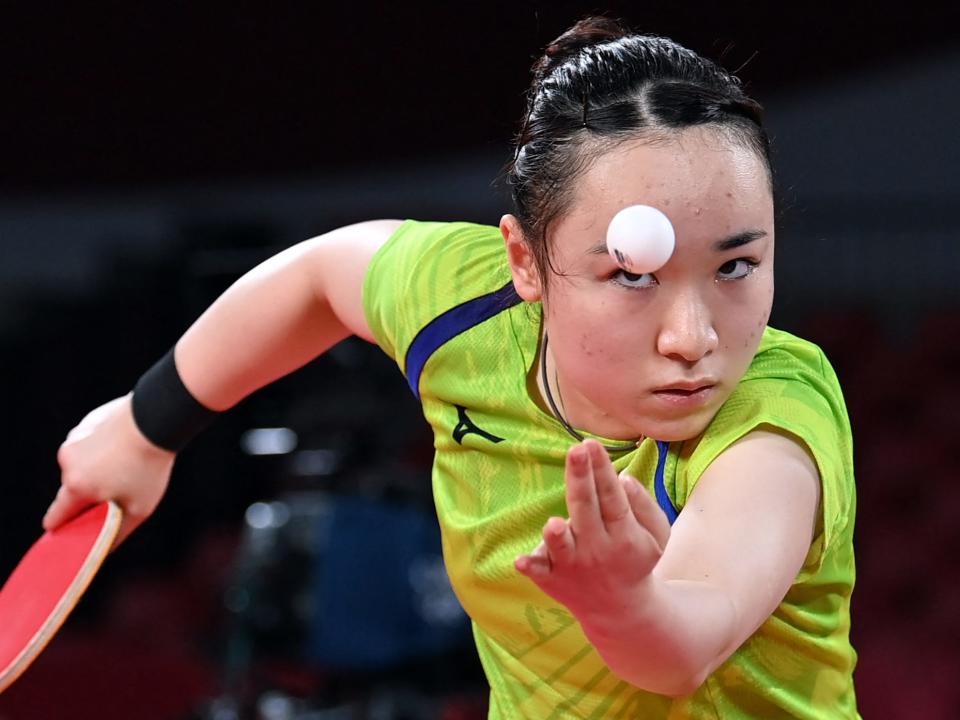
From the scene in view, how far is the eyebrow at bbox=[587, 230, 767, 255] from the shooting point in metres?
0.86

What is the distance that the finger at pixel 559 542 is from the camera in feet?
2.39

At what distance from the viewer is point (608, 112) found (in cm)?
92

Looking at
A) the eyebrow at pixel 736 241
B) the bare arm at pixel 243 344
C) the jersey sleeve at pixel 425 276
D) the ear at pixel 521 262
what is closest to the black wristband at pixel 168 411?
the bare arm at pixel 243 344

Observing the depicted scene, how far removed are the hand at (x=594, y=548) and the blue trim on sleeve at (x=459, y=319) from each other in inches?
15.6

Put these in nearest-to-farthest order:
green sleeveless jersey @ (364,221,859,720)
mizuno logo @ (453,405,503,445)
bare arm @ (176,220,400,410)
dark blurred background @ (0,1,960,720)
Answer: green sleeveless jersey @ (364,221,859,720) → mizuno logo @ (453,405,503,445) → bare arm @ (176,220,400,410) → dark blurred background @ (0,1,960,720)

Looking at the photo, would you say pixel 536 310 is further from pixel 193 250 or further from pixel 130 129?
pixel 130 129

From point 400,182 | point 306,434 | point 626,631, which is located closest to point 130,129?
point 400,182

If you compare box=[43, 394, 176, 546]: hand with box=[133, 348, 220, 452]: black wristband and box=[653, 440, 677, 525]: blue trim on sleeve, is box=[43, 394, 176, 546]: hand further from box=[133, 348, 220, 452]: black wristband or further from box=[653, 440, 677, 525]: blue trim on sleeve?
box=[653, 440, 677, 525]: blue trim on sleeve

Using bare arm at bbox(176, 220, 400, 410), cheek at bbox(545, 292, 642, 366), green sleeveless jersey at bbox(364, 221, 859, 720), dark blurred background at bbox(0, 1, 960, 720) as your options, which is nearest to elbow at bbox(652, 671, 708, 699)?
green sleeveless jersey at bbox(364, 221, 859, 720)

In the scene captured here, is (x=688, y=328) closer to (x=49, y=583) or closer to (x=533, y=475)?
(x=533, y=475)

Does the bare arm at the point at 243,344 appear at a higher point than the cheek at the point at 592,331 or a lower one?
lower

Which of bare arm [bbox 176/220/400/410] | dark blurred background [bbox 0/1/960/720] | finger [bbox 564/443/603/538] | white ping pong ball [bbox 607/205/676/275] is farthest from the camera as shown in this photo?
dark blurred background [bbox 0/1/960/720]

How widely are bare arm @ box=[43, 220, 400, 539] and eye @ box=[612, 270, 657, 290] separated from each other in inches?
16.2

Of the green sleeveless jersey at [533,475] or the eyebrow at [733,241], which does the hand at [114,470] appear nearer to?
the green sleeveless jersey at [533,475]
